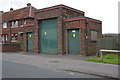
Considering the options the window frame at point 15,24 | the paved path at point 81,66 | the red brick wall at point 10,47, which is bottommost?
the paved path at point 81,66

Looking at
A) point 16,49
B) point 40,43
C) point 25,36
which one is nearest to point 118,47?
point 40,43

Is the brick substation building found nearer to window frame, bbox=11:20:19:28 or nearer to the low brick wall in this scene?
the low brick wall

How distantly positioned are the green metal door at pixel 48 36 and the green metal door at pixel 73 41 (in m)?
2.21

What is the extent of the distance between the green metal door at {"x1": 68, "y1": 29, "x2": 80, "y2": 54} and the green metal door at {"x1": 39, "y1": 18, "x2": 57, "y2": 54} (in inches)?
86.9

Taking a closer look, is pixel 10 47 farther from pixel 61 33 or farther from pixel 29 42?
pixel 61 33

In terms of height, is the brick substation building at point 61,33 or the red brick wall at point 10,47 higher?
the brick substation building at point 61,33

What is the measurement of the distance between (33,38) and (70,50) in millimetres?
6738

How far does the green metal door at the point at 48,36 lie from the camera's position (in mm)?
17891

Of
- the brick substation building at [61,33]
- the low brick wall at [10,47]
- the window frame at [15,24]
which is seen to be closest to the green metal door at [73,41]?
the brick substation building at [61,33]

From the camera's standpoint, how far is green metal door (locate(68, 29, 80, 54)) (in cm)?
1573

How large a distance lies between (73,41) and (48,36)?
4.11 meters

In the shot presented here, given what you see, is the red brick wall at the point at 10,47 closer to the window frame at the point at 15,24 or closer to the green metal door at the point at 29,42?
the green metal door at the point at 29,42

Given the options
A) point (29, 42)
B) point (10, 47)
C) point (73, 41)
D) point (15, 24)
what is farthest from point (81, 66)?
point (15, 24)

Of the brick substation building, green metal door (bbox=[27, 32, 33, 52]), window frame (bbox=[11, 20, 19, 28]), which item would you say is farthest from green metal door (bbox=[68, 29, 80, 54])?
window frame (bbox=[11, 20, 19, 28])
